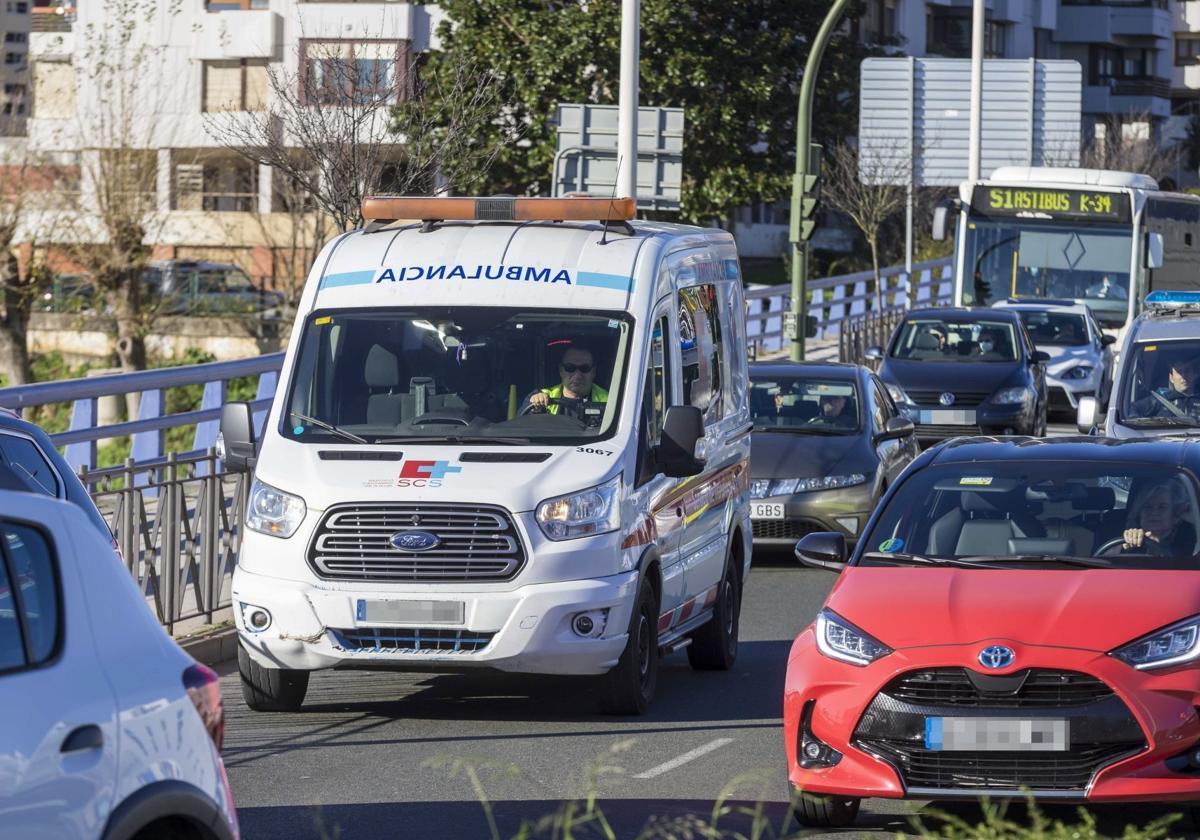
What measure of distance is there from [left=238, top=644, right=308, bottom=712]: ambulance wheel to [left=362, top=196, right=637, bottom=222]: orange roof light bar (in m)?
2.40

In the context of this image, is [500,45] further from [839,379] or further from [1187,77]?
[1187,77]

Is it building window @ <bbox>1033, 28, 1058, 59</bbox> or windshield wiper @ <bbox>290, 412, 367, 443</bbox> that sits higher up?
building window @ <bbox>1033, 28, 1058, 59</bbox>

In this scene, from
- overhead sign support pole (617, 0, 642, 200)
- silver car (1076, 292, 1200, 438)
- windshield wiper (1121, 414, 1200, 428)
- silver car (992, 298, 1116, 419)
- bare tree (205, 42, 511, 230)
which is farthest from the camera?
silver car (992, 298, 1116, 419)

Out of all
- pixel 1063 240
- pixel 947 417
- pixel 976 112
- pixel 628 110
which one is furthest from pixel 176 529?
pixel 976 112

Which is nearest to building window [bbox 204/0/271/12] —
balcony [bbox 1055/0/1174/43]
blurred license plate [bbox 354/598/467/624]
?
balcony [bbox 1055/0/1174/43]

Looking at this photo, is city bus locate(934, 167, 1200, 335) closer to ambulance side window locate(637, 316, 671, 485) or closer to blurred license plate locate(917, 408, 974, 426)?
blurred license plate locate(917, 408, 974, 426)

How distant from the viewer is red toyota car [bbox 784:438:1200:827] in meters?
7.27

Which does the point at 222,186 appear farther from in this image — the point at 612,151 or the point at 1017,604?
the point at 1017,604

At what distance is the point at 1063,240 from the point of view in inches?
1259

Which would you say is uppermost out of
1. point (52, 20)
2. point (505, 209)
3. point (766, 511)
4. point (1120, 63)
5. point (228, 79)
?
point (1120, 63)

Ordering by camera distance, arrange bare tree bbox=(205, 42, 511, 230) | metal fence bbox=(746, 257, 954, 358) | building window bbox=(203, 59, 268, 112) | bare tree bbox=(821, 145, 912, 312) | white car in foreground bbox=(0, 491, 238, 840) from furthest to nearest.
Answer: building window bbox=(203, 59, 268, 112)
bare tree bbox=(821, 145, 912, 312)
metal fence bbox=(746, 257, 954, 358)
bare tree bbox=(205, 42, 511, 230)
white car in foreground bbox=(0, 491, 238, 840)

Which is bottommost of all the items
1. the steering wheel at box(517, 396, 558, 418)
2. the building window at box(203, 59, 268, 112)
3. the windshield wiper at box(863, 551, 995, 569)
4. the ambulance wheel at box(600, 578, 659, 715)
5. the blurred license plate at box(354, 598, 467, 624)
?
the ambulance wheel at box(600, 578, 659, 715)

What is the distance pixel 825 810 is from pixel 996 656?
87 centimetres

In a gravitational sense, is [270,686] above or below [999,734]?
below
